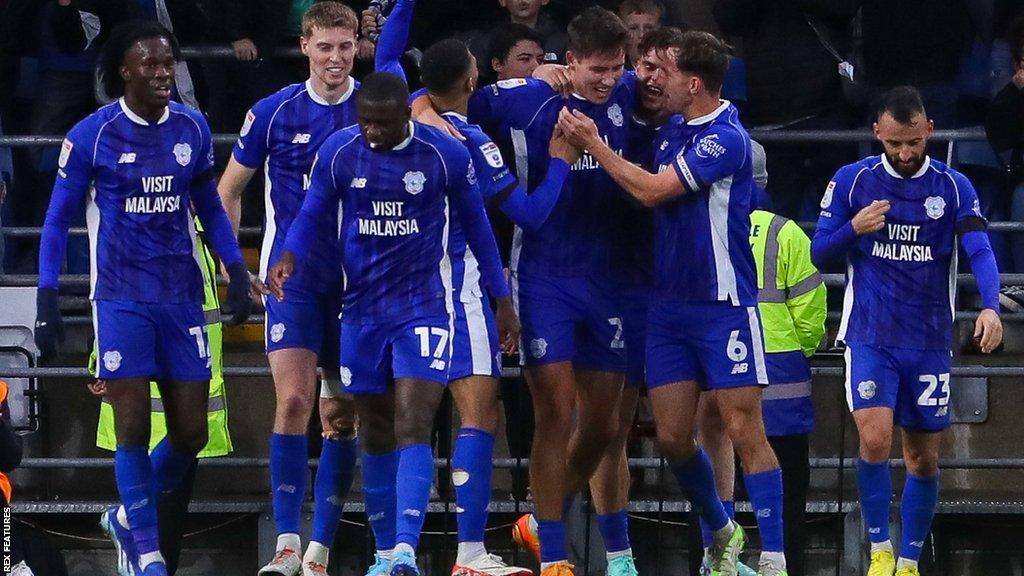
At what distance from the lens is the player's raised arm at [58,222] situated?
8852 mm

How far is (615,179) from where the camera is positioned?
8898mm

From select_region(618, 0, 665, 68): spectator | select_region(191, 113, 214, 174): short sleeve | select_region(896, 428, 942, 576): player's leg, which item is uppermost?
select_region(618, 0, 665, 68): spectator

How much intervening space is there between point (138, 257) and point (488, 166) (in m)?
1.56

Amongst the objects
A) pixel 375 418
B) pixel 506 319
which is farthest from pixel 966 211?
pixel 375 418

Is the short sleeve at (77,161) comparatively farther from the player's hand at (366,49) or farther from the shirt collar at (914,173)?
the shirt collar at (914,173)

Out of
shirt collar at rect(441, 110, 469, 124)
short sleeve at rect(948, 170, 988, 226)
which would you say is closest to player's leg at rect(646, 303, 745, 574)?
shirt collar at rect(441, 110, 469, 124)

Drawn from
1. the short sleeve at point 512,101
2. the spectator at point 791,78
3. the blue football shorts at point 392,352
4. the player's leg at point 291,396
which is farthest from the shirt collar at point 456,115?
the spectator at point 791,78

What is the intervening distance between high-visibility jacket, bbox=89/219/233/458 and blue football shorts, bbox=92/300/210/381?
1010 millimetres

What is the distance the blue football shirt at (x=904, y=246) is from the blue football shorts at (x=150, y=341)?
2934 millimetres

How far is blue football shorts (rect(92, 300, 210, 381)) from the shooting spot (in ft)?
29.1

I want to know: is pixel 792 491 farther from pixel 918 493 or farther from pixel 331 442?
pixel 331 442

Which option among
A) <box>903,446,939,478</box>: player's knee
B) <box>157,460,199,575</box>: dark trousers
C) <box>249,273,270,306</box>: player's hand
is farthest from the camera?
<box>903,446,939,478</box>: player's knee

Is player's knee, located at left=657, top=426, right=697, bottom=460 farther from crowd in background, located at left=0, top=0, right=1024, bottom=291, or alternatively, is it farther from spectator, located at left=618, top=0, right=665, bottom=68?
crowd in background, located at left=0, top=0, right=1024, bottom=291

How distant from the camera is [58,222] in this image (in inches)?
349
